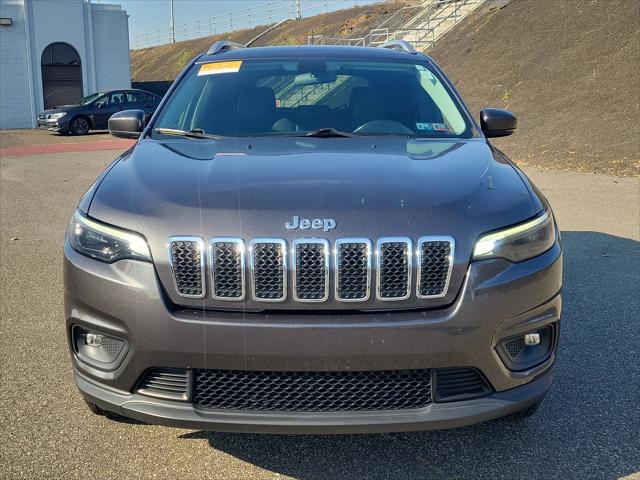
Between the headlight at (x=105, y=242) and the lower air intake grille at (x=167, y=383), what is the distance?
1.38ft

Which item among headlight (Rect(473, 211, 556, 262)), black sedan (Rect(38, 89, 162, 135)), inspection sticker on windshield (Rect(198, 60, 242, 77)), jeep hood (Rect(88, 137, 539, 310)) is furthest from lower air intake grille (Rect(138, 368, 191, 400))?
black sedan (Rect(38, 89, 162, 135))

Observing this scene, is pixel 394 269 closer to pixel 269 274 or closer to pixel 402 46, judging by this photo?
pixel 269 274

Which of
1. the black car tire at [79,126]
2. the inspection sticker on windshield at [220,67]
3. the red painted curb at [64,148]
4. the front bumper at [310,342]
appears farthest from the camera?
the black car tire at [79,126]

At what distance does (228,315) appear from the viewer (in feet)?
8.28

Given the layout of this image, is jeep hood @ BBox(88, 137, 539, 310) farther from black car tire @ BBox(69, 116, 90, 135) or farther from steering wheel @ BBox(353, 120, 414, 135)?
black car tire @ BBox(69, 116, 90, 135)

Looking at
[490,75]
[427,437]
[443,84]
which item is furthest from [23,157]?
[427,437]

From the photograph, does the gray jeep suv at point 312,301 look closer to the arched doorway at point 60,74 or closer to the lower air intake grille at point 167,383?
the lower air intake grille at point 167,383

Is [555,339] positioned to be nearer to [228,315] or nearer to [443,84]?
[228,315]

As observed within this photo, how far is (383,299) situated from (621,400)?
5.68 ft

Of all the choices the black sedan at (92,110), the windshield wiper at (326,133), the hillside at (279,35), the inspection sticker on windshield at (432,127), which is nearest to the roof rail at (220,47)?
the windshield wiper at (326,133)

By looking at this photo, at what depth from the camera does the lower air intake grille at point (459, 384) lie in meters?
2.58

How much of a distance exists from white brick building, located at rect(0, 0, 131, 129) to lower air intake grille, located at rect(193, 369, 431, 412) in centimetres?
2901

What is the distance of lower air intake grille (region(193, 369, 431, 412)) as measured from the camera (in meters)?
2.54

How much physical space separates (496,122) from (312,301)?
7.31 feet
